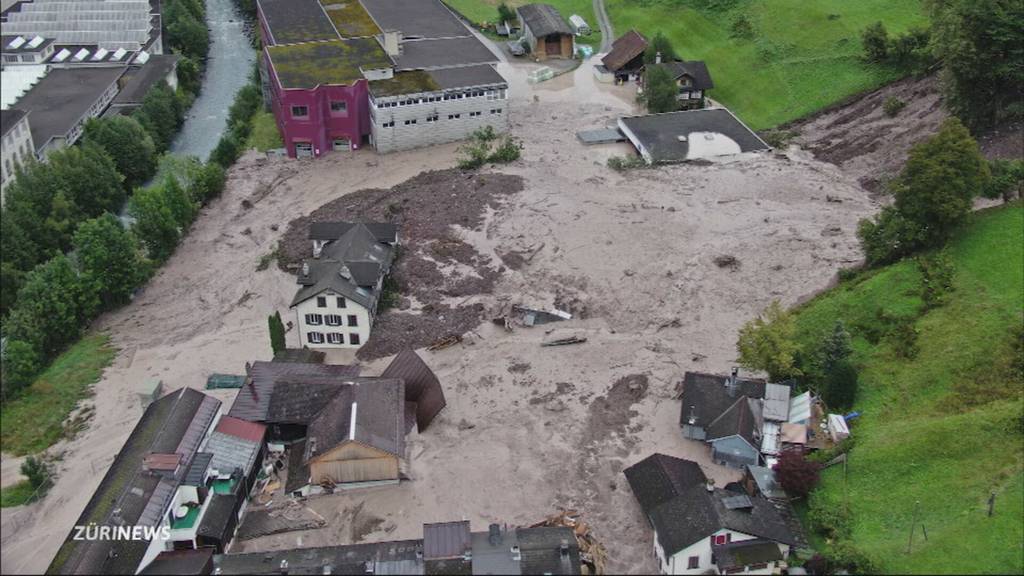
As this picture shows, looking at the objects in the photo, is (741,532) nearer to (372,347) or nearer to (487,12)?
(372,347)

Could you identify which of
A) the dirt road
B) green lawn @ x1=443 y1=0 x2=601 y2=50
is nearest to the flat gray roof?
the dirt road

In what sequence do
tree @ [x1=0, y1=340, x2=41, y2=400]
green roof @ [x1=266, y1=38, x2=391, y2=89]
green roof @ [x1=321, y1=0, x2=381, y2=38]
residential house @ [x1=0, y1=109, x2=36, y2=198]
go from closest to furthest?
1. tree @ [x1=0, y1=340, x2=41, y2=400]
2. residential house @ [x1=0, y1=109, x2=36, y2=198]
3. green roof @ [x1=266, y1=38, x2=391, y2=89]
4. green roof @ [x1=321, y1=0, x2=381, y2=38]

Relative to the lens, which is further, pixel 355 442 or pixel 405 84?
pixel 405 84

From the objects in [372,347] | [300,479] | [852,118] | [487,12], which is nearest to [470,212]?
[372,347]

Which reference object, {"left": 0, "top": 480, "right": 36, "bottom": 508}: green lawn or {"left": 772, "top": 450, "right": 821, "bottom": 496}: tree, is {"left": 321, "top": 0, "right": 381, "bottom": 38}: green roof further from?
{"left": 772, "top": 450, "right": 821, "bottom": 496}: tree

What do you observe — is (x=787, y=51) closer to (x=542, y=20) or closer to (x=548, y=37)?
(x=548, y=37)

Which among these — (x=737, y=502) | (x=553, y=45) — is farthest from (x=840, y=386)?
(x=553, y=45)
